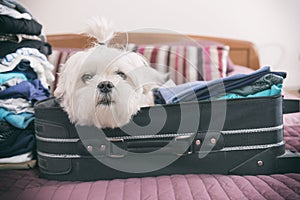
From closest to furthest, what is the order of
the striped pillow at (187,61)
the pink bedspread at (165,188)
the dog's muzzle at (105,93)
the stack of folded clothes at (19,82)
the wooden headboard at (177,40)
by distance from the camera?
the pink bedspread at (165,188) < the dog's muzzle at (105,93) < the stack of folded clothes at (19,82) < the striped pillow at (187,61) < the wooden headboard at (177,40)

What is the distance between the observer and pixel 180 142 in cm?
81

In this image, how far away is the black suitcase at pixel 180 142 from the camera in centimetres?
81

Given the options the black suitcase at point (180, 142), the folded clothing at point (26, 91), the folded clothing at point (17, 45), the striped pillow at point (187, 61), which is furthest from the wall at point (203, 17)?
the black suitcase at point (180, 142)

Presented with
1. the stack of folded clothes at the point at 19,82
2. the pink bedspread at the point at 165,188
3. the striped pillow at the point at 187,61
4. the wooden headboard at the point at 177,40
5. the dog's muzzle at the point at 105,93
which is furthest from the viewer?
the wooden headboard at the point at 177,40

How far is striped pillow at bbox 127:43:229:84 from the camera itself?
5.20 feet

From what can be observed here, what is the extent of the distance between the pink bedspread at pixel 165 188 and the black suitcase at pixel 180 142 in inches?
1.1

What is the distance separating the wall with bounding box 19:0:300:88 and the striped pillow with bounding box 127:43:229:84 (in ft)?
1.43

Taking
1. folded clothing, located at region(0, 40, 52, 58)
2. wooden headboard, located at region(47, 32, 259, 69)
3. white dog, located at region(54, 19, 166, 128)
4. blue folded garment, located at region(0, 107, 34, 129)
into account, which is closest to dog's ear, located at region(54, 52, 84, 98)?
white dog, located at region(54, 19, 166, 128)

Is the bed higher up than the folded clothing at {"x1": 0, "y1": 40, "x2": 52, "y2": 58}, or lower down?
lower down

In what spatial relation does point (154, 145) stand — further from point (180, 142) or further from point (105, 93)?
point (105, 93)

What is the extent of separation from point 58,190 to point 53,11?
1.51 meters

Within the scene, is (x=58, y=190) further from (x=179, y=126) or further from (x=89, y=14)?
(x=89, y=14)

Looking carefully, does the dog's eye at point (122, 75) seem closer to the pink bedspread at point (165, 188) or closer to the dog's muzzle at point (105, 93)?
the dog's muzzle at point (105, 93)

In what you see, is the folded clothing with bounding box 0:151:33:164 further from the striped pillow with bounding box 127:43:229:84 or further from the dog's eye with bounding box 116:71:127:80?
the striped pillow with bounding box 127:43:229:84
